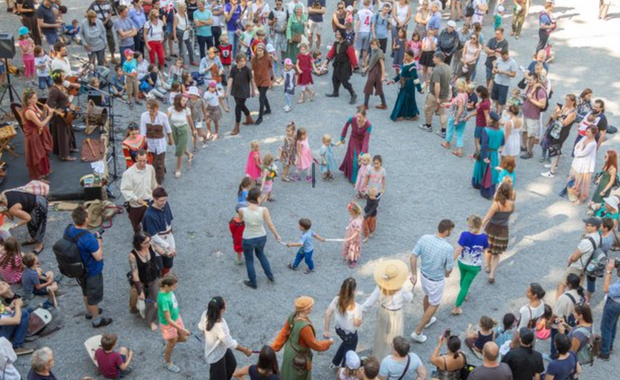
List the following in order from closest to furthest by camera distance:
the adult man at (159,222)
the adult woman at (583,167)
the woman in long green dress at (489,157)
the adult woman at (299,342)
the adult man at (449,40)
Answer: the adult woman at (299,342)
the adult man at (159,222)
the adult woman at (583,167)
the woman in long green dress at (489,157)
the adult man at (449,40)

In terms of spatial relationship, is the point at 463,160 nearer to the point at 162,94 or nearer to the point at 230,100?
the point at 230,100

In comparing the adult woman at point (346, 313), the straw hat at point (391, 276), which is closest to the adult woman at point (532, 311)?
the straw hat at point (391, 276)

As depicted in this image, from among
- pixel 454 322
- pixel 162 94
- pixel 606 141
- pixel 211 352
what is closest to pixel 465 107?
pixel 606 141

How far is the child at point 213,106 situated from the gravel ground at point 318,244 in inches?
13.8

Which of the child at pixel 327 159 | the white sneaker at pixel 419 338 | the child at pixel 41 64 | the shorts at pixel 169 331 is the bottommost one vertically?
the white sneaker at pixel 419 338

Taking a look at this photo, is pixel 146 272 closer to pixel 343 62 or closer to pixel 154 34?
pixel 343 62

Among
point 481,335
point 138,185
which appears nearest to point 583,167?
point 481,335

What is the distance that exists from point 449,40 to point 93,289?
35.8 ft

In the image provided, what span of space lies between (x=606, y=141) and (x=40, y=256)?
1129 cm

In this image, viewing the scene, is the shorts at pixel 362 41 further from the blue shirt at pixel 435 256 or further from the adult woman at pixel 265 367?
the adult woman at pixel 265 367

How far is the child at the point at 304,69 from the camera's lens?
50.5ft

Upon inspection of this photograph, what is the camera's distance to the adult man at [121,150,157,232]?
391 inches

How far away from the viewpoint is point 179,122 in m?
12.2

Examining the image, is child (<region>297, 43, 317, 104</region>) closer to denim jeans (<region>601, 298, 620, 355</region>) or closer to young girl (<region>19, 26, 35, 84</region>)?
young girl (<region>19, 26, 35, 84</region>)
